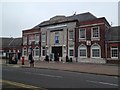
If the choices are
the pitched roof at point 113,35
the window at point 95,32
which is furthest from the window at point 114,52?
the window at point 95,32

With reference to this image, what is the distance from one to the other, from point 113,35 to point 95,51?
451 centimetres

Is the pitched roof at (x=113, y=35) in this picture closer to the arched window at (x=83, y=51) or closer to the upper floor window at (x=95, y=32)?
the upper floor window at (x=95, y=32)

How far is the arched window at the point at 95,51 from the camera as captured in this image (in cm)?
4059

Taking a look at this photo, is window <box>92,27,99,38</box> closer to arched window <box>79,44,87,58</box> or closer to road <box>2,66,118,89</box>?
arched window <box>79,44,87,58</box>

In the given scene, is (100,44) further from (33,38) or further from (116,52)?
(33,38)

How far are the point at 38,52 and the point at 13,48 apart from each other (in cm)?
1898

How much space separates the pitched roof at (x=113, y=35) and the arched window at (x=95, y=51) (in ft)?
8.33

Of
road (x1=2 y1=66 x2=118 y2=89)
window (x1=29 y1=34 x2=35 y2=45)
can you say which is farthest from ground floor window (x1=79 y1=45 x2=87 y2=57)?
road (x1=2 y1=66 x2=118 y2=89)

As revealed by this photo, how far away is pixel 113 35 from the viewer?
40562mm

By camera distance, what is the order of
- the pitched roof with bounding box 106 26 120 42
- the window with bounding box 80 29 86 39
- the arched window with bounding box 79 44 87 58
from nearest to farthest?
the pitched roof with bounding box 106 26 120 42
the arched window with bounding box 79 44 87 58
the window with bounding box 80 29 86 39

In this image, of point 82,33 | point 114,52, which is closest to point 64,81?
point 114,52

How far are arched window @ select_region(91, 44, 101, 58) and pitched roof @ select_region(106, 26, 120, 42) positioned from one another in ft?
8.33

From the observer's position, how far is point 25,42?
5622cm

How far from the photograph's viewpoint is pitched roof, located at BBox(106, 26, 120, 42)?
39556 mm
